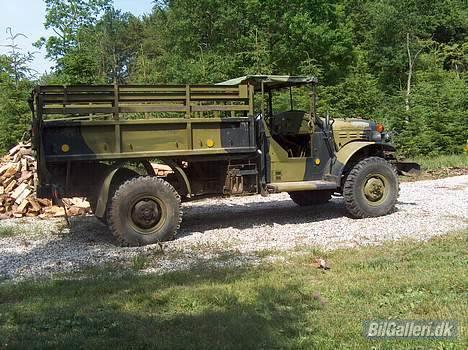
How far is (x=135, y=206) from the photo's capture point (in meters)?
8.41

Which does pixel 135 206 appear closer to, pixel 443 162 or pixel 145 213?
pixel 145 213

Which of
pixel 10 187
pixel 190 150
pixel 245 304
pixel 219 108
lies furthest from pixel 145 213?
pixel 10 187

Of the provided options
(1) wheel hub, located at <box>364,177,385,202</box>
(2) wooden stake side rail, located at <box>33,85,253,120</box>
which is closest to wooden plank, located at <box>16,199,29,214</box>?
(2) wooden stake side rail, located at <box>33,85,253,120</box>

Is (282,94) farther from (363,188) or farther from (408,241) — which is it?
(408,241)

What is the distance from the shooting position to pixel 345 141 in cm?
1015

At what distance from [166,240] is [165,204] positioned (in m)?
0.52

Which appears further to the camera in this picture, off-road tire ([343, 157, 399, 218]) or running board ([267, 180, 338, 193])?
off-road tire ([343, 157, 399, 218])

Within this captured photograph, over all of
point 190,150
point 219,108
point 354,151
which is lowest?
point 354,151

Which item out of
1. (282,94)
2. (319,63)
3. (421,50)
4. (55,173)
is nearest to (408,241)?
(282,94)

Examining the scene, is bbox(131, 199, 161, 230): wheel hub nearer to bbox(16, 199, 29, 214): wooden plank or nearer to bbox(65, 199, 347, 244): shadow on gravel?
bbox(65, 199, 347, 244): shadow on gravel

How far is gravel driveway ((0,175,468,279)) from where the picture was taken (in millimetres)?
7438

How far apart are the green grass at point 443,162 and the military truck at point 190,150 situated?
7433mm

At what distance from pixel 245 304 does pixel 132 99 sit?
162 inches

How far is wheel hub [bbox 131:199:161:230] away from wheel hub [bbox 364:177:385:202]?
355 cm
